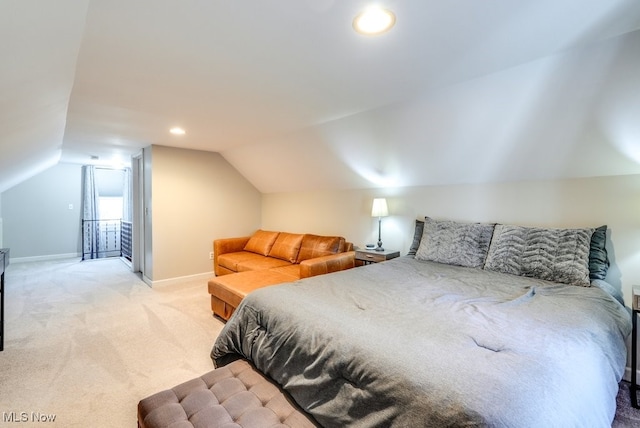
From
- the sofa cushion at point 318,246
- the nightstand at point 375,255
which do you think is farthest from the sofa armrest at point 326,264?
the sofa cushion at point 318,246

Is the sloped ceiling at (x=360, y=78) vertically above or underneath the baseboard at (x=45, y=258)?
above

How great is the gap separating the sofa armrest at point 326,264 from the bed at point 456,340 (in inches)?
26.4

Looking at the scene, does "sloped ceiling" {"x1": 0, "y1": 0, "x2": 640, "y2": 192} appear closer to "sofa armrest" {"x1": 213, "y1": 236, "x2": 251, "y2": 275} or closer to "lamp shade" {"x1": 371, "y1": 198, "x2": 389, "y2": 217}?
"lamp shade" {"x1": 371, "y1": 198, "x2": 389, "y2": 217}

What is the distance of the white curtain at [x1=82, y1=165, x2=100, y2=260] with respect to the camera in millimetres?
6527

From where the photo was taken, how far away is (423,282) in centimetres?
223

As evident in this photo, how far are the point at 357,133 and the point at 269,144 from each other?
1.43 m

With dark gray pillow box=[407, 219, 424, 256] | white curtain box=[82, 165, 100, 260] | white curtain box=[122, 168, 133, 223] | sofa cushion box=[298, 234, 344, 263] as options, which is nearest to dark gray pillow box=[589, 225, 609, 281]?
dark gray pillow box=[407, 219, 424, 256]

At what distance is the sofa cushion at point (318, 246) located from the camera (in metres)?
3.90

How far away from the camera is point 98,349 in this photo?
252 centimetres

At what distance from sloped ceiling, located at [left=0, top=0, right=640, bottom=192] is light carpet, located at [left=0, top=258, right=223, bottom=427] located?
5.92 ft

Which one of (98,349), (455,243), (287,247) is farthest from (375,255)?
(98,349)

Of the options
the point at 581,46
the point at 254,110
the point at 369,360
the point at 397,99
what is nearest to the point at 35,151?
the point at 254,110

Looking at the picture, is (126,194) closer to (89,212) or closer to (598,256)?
(89,212)

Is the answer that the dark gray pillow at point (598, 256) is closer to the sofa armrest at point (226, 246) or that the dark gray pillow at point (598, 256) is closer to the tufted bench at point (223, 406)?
the tufted bench at point (223, 406)
